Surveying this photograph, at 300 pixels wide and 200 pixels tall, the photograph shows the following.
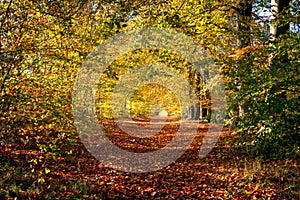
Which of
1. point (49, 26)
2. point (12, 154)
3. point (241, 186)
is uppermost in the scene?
point (49, 26)

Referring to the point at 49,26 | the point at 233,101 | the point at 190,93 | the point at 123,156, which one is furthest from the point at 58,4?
the point at 190,93

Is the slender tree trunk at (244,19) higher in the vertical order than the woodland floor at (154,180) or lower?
higher

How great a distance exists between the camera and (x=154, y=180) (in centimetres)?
820

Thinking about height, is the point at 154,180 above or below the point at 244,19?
below

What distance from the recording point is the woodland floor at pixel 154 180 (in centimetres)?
631

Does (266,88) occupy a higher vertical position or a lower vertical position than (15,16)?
lower

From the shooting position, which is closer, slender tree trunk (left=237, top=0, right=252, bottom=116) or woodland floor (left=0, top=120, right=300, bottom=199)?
woodland floor (left=0, top=120, right=300, bottom=199)

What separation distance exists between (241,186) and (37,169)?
5199 millimetres

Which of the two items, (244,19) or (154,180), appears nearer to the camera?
(154,180)

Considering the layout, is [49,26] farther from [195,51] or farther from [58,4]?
[195,51]

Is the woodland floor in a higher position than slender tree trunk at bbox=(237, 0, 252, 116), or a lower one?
lower

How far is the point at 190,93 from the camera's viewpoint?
25.3 m

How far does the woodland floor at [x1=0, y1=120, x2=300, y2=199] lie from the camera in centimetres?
631

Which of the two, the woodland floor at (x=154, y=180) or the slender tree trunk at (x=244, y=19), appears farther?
the slender tree trunk at (x=244, y=19)
